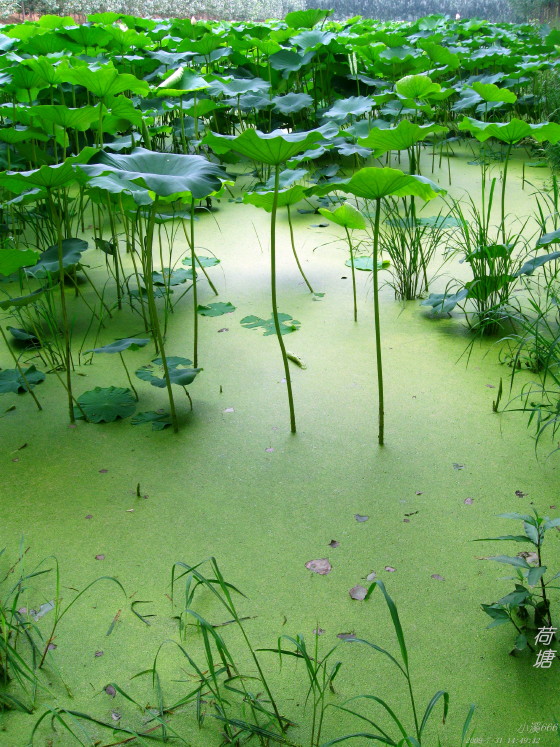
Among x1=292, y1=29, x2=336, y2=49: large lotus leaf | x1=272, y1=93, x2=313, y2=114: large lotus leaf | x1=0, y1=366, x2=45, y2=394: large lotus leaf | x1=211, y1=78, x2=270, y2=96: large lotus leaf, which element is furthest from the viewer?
x1=292, y1=29, x2=336, y2=49: large lotus leaf

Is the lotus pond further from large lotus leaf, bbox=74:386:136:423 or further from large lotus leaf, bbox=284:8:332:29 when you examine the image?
large lotus leaf, bbox=284:8:332:29

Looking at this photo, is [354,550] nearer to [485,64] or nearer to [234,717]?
[234,717]


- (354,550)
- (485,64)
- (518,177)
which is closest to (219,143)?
(354,550)

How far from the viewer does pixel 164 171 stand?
1751 millimetres

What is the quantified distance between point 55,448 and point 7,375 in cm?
48

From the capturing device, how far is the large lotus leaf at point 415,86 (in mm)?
3445

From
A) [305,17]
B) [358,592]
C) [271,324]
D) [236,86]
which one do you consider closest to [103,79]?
[271,324]

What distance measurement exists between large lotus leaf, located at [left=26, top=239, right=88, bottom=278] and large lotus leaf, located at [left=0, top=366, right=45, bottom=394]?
1.20 feet

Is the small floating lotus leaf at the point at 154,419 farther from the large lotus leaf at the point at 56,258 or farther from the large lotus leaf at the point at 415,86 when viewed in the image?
the large lotus leaf at the point at 415,86

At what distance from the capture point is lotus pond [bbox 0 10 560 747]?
111cm

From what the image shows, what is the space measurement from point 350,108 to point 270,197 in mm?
1806

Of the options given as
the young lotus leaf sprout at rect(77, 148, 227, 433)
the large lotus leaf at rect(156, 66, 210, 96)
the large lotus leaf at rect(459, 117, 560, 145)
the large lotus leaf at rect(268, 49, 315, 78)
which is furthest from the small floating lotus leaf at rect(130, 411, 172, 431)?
the large lotus leaf at rect(268, 49, 315, 78)

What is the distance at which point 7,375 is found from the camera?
87.0 inches

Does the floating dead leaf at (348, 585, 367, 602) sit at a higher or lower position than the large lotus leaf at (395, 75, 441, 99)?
lower
